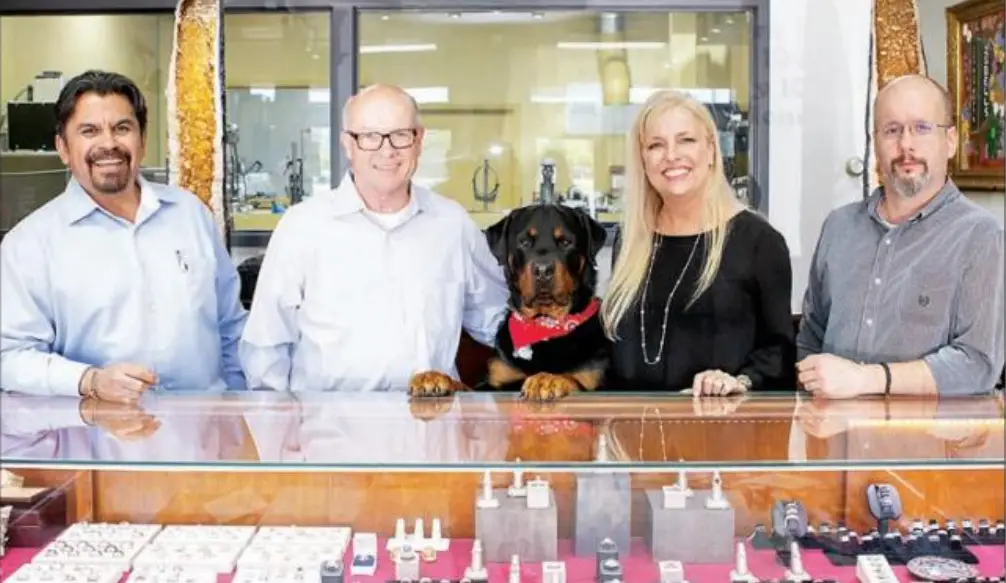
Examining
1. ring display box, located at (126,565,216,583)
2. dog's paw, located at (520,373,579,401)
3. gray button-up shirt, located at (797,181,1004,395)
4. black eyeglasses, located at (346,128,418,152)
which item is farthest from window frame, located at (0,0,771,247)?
ring display box, located at (126,565,216,583)

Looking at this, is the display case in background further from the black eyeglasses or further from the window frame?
the window frame

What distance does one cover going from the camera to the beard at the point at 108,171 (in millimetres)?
2301

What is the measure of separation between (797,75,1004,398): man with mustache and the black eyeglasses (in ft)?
2.87

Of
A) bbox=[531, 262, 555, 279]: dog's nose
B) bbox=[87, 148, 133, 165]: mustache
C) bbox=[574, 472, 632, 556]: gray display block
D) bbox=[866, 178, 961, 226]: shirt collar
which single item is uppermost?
bbox=[87, 148, 133, 165]: mustache

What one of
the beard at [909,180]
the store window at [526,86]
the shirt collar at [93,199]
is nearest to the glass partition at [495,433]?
the beard at [909,180]

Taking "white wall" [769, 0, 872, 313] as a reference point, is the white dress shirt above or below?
below

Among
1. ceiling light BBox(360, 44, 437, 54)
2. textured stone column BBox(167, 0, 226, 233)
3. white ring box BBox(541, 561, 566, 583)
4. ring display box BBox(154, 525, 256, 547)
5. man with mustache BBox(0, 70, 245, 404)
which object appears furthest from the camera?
ceiling light BBox(360, 44, 437, 54)

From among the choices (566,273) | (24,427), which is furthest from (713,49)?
(24,427)

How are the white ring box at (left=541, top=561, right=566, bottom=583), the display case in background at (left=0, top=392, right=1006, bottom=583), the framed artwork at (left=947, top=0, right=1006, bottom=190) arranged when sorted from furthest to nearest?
the framed artwork at (left=947, top=0, right=1006, bottom=190), the white ring box at (left=541, top=561, right=566, bottom=583), the display case in background at (left=0, top=392, right=1006, bottom=583)

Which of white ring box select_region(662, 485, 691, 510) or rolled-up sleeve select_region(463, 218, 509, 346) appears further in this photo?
rolled-up sleeve select_region(463, 218, 509, 346)

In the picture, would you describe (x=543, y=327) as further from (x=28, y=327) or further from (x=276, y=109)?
(x=276, y=109)

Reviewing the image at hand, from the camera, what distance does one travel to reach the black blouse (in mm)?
2188

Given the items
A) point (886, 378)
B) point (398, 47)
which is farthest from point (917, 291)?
point (398, 47)

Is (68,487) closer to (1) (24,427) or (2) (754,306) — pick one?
(1) (24,427)
